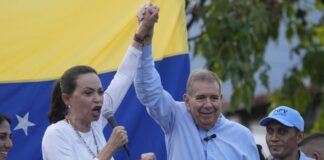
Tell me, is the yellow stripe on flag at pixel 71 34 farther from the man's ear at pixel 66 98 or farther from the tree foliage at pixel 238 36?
the tree foliage at pixel 238 36

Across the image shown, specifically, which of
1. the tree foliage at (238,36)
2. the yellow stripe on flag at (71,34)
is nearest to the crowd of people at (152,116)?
the yellow stripe on flag at (71,34)

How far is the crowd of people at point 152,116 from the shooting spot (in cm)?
605

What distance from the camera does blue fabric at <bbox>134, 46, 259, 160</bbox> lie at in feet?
21.1

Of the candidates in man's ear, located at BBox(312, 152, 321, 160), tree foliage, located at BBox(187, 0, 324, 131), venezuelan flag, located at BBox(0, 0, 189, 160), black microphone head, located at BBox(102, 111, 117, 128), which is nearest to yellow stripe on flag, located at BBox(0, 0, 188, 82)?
venezuelan flag, located at BBox(0, 0, 189, 160)

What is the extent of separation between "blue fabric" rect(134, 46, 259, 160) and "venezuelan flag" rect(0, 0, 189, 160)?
2.85 feet

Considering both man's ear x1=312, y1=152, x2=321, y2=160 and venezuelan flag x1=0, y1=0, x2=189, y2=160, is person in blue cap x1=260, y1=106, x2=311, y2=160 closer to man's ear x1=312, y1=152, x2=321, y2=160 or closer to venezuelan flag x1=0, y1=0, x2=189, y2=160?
man's ear x1=312, y1=152, x2=321, y2=160

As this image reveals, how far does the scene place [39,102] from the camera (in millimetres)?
7238

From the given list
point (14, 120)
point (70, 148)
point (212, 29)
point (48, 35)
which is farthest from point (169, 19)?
point (212, 29)

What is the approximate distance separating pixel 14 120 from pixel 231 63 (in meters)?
3.47

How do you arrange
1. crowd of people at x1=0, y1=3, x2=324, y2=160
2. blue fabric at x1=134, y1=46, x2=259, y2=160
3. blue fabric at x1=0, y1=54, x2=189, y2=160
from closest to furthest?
crowd of people at x1=0, y1=3, x2=324, y2=160 < blue fabric at x1=134, y1=46, x2=259, y2=160 < blue fabric at x1=0, y1=54, x2=189, y2=160

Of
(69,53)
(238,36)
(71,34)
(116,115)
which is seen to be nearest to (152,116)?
(116,115)

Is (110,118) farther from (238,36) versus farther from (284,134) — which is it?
(238,36)

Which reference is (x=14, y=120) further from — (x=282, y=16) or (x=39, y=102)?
(x=282, y=16)

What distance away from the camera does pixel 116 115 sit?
7.49 metres
